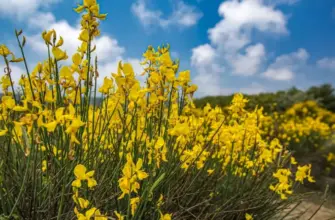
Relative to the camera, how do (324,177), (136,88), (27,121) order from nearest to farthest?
(27,121) → (136,88) → (324,177)

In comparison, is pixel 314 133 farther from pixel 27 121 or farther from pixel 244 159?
pixel 27 121

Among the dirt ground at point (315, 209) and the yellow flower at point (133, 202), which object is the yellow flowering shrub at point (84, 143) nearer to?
the yellow flower at point (133, 202)

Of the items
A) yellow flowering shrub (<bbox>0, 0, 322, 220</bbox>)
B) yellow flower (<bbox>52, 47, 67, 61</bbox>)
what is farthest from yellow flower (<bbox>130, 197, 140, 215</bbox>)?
yellow flower (<bbox>52, 47, 67, 61</bbox>)

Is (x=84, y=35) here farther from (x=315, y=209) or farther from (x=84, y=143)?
(x=315, y=209)

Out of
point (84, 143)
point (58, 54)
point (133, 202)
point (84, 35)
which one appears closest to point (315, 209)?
point (84, 143)

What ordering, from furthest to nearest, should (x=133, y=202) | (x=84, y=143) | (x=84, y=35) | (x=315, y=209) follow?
(x=315, y=209), (x=84, y=143), (x=84, y=35), (x=133, y=202)

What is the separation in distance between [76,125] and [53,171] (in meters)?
0.75

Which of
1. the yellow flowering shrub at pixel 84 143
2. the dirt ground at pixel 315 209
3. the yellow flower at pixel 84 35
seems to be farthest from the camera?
the dirt ground at pixel 315 209

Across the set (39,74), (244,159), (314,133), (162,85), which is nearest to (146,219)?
(162,85)

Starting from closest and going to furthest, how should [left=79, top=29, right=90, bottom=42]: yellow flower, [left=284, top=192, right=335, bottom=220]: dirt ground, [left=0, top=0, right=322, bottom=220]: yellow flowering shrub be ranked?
[left=0, top=0, right=322, bottom=220]: yellow flowering shrub < [left=79, top=29, right=90, bottom=42]: yellow flower < [left=284, top=192, right=335, bottom=220]: dirt ground

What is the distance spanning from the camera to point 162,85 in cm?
190

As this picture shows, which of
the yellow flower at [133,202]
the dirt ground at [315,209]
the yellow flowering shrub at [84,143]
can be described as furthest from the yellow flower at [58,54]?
the dirt ground at [315,209]

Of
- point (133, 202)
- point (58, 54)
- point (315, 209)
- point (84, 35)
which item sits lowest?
point (315, 209)

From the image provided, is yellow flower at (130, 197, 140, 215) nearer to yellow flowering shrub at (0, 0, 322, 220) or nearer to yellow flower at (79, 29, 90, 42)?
yellow flowering shrub at (0, 0, 322, 220)
